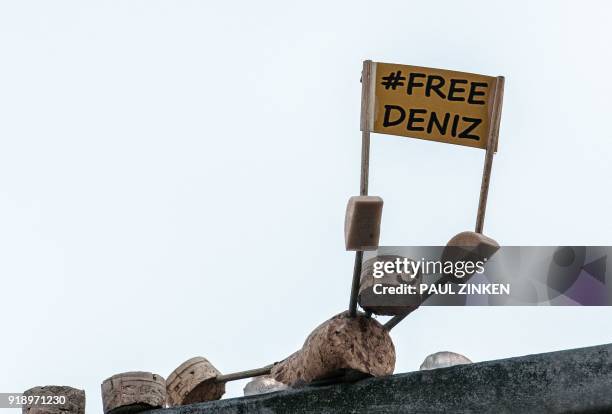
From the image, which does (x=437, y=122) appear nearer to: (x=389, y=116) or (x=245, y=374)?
(x=389, y=116)

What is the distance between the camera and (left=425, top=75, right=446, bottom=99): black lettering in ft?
25.3

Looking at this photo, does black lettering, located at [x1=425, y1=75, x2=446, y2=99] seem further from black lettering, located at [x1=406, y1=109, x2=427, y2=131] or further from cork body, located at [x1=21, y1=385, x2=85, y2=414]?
cork body, located at [x1=21, y1=385, x2=85, y2=414]

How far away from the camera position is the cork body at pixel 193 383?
9.10 metres

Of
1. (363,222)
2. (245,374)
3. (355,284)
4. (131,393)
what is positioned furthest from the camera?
(245,374)

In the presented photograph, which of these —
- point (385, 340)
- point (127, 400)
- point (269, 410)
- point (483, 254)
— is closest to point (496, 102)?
point (483, 254)

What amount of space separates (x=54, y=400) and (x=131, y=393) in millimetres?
454

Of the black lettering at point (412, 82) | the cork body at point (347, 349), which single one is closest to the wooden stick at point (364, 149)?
the cork body at point (347, 349)

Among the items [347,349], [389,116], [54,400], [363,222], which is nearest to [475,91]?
[389,116]

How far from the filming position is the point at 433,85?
775cm

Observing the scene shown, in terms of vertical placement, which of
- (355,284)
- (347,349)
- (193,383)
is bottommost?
(193,383)

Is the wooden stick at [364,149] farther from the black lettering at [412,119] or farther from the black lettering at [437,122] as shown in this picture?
the black lettering at [437,122]

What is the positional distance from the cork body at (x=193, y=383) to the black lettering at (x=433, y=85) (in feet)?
8.47

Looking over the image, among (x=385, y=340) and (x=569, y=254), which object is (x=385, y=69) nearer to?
(x=385, y=340)

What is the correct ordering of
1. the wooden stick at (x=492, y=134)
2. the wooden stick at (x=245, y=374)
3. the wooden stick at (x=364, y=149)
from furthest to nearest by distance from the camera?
the wooden stick at (x=245, y=374) < the wooden stick at (x=492, y=134) < the wooden stick at (x=364, y=149)
